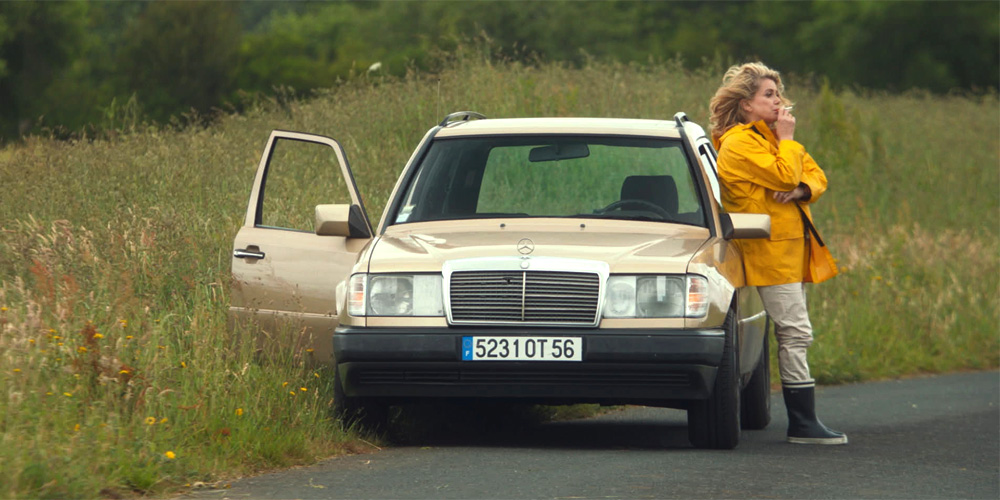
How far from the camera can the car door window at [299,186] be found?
11.5 m

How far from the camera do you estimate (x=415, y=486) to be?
6391mm

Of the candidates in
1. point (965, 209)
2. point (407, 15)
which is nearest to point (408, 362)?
point (965, 209)

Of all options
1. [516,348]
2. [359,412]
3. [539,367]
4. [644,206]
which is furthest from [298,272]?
[644,206]

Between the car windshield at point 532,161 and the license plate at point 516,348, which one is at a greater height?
the car windshield at point 532,161

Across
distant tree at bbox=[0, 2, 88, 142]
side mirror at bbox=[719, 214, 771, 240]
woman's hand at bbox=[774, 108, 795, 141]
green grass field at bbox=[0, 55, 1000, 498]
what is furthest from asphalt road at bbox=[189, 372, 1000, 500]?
distant tree at bbox=[0, 2, 88, 142]

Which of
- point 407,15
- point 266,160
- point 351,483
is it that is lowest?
point 351,483

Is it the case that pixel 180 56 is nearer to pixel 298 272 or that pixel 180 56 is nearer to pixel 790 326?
pixel 298 272

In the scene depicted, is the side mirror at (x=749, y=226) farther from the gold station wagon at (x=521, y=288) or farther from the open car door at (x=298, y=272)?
the open car door at (x=298, y=272)

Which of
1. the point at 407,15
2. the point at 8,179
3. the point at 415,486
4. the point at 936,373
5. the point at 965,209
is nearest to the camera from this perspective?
the point at 415,486

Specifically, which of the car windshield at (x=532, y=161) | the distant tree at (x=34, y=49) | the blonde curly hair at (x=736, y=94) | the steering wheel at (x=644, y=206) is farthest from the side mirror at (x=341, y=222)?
the distant tree at (x=34, y=49)

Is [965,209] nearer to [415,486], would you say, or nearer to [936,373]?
[936,373]

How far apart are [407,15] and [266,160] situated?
76.6 meters

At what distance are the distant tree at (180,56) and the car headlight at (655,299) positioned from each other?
67046mm

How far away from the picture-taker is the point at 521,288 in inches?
287
